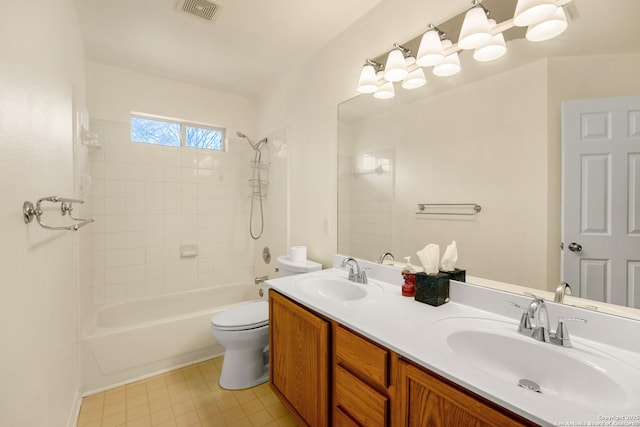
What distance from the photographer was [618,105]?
918mm

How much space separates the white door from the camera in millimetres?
894

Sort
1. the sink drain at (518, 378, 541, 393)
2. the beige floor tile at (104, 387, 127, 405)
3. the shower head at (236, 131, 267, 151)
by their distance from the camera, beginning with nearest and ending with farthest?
the sink drain at (518, 378, 541, 393) < the beige floor tile at (104, 387, 127, 405) < the shower head at (236, 131, 267, 151)

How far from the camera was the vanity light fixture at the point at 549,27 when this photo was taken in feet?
3.37

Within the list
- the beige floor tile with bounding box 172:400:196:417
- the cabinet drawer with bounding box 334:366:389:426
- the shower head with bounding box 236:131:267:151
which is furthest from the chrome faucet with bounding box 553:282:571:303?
the shower head with bounding box 236:131:267:151

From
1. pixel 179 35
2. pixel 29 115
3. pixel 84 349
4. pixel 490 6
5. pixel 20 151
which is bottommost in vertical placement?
pixel 84 349

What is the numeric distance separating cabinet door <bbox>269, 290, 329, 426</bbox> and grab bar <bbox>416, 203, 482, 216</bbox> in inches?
30.2

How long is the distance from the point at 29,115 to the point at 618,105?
6.56 ft

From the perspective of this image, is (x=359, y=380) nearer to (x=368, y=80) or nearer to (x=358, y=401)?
(x=358, y=401)

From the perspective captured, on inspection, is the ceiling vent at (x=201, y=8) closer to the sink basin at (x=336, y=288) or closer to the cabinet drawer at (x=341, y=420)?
the sink basin at (x=336, y=288)

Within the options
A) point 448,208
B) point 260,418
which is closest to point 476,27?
point 448,208

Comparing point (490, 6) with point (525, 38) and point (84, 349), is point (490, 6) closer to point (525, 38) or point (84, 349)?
point (525, 38)

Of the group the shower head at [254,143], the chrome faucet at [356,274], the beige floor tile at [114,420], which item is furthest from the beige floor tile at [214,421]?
the shower head at [254,143]

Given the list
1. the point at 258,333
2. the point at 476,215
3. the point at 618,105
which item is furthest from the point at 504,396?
the point at 258,333

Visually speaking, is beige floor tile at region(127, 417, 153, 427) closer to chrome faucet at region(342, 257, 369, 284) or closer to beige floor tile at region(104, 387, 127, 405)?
beige floor tile at region(104, 387, 127, 405)
